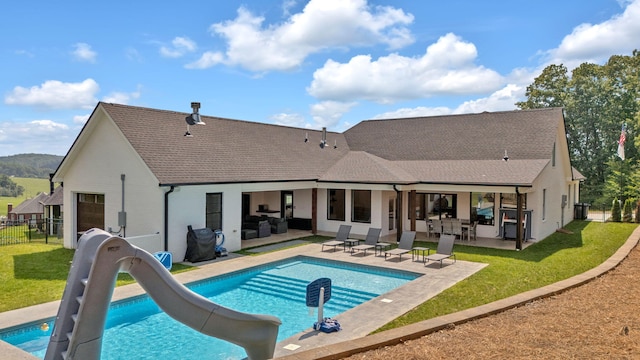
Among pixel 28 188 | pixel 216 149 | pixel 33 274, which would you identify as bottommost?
pixel 28 188

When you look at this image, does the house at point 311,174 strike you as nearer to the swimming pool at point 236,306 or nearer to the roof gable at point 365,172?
the roof gable at point 365,172

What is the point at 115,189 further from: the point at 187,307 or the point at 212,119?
the point at 187,307

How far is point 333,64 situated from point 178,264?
16.0 meters

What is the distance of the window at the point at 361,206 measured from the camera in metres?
20.8

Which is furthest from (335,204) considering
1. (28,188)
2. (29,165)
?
(29,165)

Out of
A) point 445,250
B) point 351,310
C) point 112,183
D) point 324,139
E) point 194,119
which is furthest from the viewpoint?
point 324,139

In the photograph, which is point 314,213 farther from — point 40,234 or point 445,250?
point 40,234

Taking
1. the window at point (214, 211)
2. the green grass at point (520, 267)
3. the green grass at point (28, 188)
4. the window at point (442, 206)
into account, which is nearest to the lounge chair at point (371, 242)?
the green grass at point (520, 267)

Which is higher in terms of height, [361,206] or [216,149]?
[216,149]

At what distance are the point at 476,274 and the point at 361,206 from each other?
28.3 ft

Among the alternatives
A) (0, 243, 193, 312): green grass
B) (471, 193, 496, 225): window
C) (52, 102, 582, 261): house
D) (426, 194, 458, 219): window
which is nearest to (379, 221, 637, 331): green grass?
(52, 102, 582, 261): house

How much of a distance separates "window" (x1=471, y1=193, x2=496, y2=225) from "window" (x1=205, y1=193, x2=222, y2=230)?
11.8 metres

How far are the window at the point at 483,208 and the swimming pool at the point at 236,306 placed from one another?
27.5 feet

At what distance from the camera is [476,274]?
1299 cm
